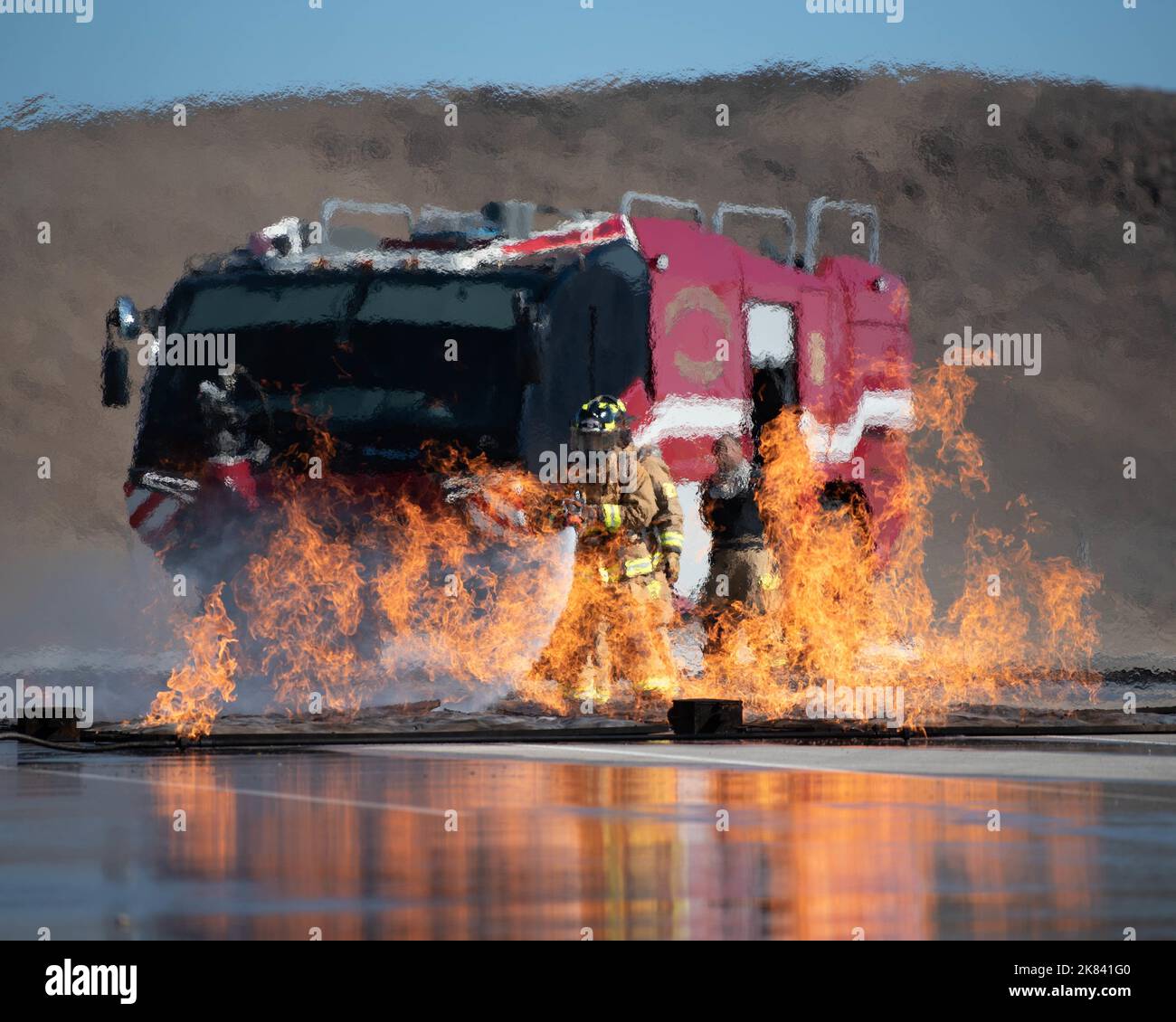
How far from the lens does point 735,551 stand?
19.1 m

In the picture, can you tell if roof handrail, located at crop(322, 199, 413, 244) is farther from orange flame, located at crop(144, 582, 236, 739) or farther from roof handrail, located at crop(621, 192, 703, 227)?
orange flame, located at crop(144, 582, 236, 739)

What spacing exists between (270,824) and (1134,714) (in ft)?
26.6

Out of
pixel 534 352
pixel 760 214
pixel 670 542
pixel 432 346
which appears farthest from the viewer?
pixel 760 214

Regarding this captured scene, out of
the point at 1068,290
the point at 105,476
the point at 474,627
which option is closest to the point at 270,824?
the point at 474,627

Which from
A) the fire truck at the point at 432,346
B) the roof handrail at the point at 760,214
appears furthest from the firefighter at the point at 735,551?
the roof handrail at the point at 760,214

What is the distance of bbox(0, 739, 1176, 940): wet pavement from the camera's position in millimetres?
7461

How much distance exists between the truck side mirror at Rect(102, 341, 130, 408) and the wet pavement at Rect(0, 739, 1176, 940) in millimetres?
5236

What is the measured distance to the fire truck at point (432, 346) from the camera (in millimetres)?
18141

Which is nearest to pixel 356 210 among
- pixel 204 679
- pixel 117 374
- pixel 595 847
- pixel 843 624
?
pixel 117 374

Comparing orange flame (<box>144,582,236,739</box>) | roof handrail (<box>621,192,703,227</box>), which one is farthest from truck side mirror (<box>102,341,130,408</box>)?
roof handrail (<box>621,192,703,227</box>)

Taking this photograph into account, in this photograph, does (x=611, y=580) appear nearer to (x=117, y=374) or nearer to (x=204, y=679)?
(x=204, y=679)

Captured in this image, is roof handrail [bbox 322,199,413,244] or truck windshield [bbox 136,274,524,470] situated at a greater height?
roof handrail [bbox 322,199,413,244]

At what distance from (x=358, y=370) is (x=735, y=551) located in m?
3.00

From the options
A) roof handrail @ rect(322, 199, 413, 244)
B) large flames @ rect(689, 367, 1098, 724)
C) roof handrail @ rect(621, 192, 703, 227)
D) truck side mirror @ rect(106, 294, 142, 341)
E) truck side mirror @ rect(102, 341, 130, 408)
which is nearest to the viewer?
large flames @ rect(689, 367, 1098, 724)
